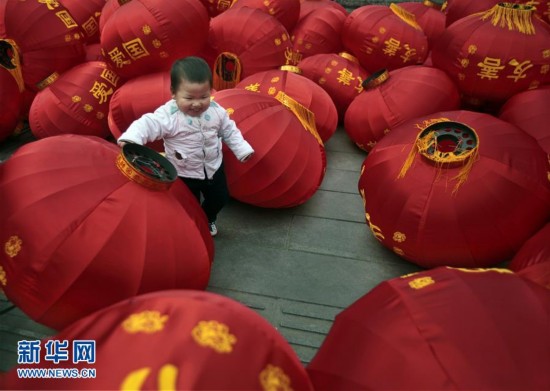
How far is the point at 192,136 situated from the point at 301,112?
49.4 inches

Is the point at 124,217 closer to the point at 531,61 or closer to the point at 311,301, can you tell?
the point at 311,301

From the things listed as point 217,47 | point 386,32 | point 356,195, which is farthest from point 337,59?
point 356,195

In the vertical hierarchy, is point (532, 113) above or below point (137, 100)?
below

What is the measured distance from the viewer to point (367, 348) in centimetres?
175

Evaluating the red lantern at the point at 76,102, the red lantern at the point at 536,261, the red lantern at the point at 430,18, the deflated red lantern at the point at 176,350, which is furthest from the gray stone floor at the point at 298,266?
the red lantern at the point at 430,18

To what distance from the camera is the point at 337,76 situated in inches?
201

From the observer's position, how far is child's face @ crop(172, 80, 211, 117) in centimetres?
259

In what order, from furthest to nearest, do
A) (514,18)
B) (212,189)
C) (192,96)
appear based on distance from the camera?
(514,18) → (212,189) → (192,96)

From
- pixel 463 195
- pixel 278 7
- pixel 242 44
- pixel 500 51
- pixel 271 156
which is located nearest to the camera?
pixel 463 195

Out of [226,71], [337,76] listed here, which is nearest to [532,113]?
[337,76]

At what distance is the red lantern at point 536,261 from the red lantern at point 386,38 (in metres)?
2.98

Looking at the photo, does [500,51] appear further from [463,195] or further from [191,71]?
[191,71]

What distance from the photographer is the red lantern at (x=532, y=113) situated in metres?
3.51

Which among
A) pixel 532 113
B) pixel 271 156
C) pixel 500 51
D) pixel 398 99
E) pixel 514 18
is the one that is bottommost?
pixel 532 113
